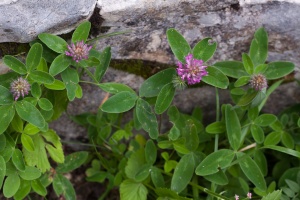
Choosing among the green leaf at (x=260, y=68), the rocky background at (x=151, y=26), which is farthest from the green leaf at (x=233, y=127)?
the rocky background at (x=151, y=26)

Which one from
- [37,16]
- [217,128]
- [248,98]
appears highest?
[37,16]

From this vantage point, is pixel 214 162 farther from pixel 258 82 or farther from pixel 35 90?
pixel 35 90

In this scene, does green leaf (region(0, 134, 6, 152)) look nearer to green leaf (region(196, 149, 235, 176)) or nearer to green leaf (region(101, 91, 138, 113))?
green leaf (region(101, 91, 138, 113))

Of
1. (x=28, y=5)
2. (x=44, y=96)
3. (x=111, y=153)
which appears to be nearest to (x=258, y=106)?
(x=111, y=153)

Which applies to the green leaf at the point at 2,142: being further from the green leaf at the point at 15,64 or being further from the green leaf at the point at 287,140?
the green leaf at the point at 287,140

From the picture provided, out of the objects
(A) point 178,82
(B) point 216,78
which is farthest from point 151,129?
(B) point 216,78
